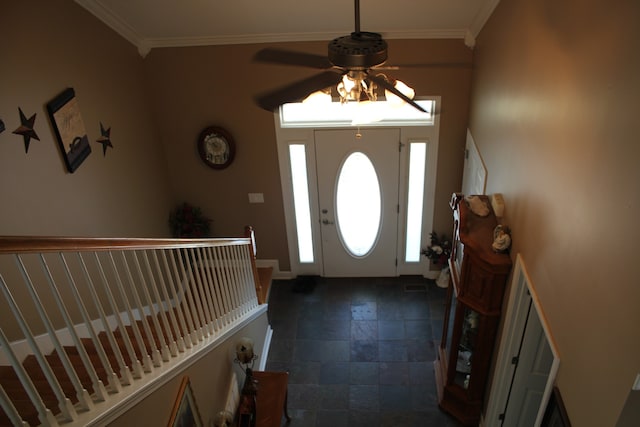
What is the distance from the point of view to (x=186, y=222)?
5.27m

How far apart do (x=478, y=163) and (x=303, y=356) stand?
2.68m

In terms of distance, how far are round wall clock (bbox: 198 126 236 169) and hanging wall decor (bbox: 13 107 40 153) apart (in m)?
2.04

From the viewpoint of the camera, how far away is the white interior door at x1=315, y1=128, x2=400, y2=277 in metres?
5.04

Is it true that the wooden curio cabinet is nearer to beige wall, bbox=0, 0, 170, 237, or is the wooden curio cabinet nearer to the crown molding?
the crown molding

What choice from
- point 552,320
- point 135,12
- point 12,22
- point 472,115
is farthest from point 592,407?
point 135,12

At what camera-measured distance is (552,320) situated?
2289 mm

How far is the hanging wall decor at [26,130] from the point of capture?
118 inches

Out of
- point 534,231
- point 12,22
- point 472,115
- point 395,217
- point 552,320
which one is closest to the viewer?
point 552,320

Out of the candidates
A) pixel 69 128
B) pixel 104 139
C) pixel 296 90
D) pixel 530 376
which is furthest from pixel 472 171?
pixel 69 128

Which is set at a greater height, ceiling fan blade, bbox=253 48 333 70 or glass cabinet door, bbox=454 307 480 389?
ceiling fan blade, bbox=253 48 333 70

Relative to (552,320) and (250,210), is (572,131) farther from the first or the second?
(250,210)

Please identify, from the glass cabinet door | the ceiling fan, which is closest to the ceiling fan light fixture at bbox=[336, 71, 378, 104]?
the ceiling fan

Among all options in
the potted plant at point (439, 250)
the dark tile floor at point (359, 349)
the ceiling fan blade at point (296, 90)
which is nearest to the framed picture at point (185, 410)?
the dark tile floor at point (359, 349)

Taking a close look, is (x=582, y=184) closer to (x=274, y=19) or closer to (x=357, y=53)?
(x=357, y=53)
